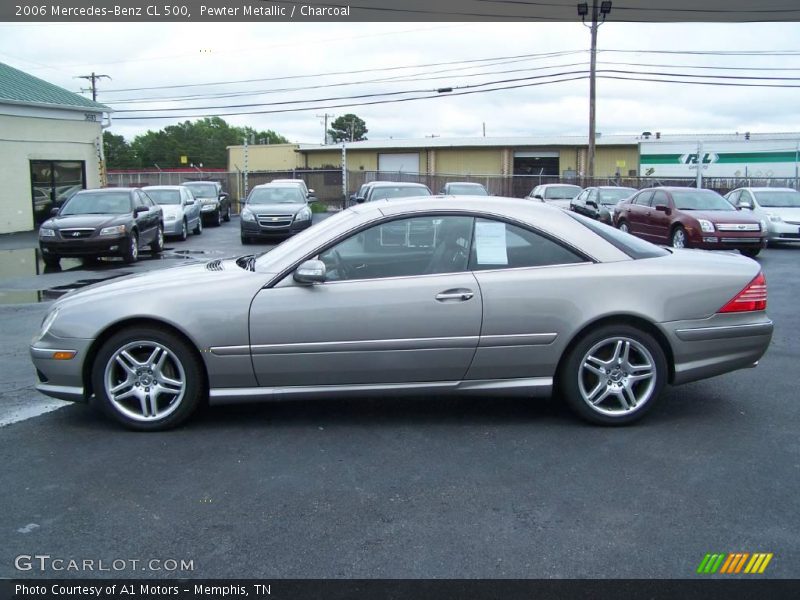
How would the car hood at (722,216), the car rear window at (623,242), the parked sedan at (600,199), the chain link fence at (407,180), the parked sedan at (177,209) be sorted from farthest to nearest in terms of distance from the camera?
the chain link fence at (407,180)
the parked sedan at (600,199)
the parked sedan at (177,209)
the car hood at (722,216)
the car rear window at (623,242)

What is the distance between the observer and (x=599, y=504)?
146 inches

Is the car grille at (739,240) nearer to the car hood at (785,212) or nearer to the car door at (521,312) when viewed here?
the car hood at (785,212)

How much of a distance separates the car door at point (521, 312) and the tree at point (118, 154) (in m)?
93.2

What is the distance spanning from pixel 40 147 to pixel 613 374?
23.2 meters

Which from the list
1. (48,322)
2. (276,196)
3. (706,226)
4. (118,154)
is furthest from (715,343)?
(118,154)

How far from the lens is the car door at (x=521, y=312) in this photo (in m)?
4.73

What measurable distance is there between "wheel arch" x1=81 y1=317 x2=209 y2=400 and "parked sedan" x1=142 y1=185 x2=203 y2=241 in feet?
52.4

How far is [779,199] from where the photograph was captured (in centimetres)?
1872

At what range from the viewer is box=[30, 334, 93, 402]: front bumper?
Result: 15.5 ft

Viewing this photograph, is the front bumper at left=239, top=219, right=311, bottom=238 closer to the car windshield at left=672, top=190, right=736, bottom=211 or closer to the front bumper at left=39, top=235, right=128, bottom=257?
the front bumper at left=39, top=235, right=128, bottom=257

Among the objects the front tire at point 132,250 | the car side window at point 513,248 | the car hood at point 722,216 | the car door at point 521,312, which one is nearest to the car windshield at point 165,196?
the front tire at point 132,250

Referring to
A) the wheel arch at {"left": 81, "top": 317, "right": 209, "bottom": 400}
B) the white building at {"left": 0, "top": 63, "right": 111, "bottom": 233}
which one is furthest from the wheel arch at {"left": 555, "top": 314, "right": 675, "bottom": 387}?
the white building at {"left": 0, "top": 63, "right": 111, "bottom": 233}
